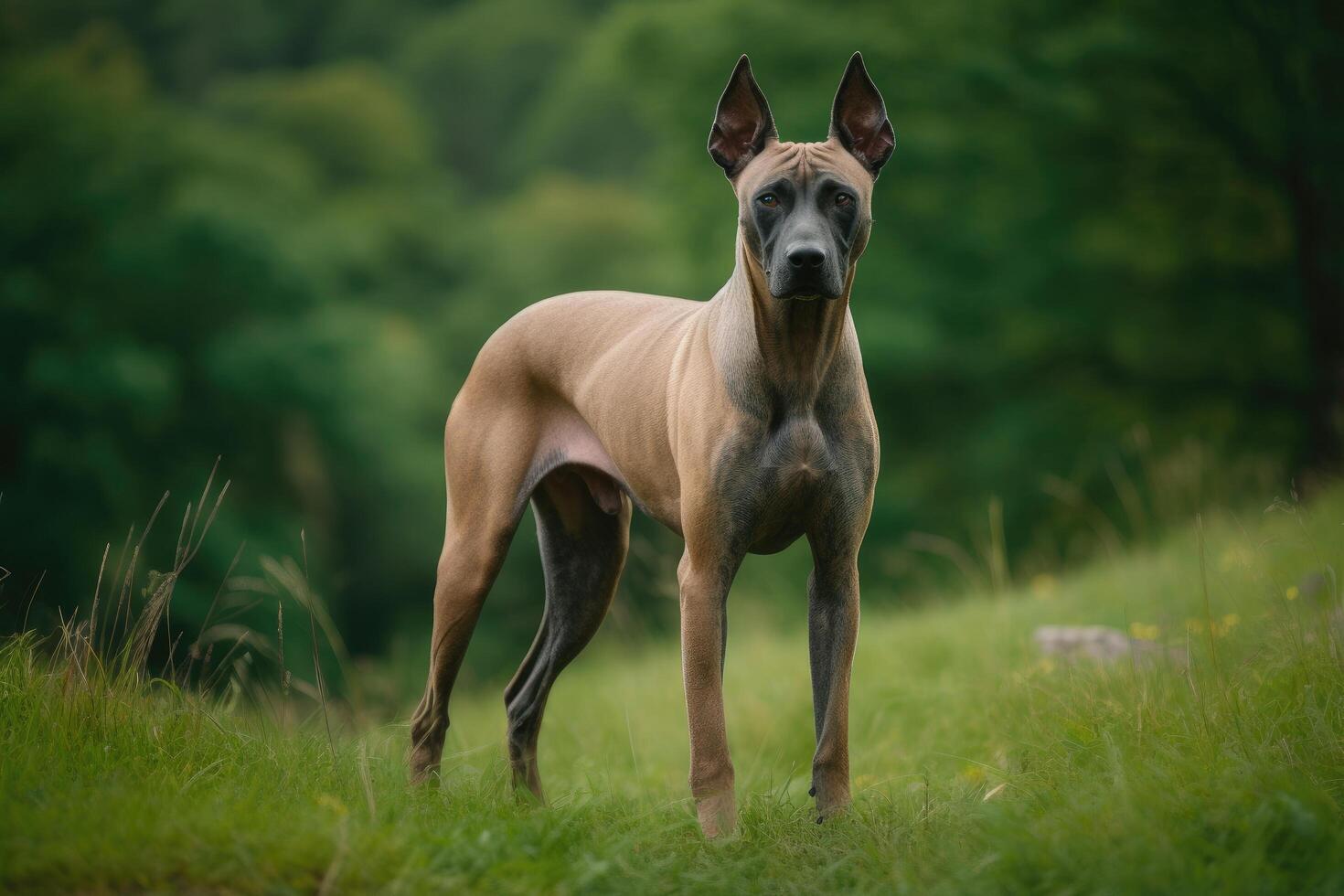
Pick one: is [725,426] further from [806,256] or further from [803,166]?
[803,166]

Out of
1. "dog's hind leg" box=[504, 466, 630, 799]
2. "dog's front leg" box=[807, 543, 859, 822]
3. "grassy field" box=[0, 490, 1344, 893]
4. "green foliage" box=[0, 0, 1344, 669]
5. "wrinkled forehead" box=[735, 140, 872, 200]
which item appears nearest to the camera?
"grassy field" box=[0, 490, 1344, 893]

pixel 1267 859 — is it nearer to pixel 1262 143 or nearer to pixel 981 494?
pixel 1262 143

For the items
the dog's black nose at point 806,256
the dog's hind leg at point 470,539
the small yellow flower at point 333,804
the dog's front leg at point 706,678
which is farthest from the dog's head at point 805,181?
the small yellow flower at point 333,804

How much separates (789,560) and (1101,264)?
517cm

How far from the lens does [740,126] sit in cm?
415

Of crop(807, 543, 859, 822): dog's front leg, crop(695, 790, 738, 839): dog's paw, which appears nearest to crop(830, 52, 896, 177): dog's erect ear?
crop(807, 543, 859, 822): dog's front leg

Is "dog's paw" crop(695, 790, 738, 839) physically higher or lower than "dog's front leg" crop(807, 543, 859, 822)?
lower

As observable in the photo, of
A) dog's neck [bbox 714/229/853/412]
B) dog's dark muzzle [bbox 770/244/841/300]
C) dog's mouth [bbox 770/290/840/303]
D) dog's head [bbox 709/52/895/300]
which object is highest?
dog's head [bbox 709/52/895/300]

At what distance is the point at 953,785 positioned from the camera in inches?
172

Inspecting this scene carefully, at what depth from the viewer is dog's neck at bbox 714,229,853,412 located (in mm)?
3875

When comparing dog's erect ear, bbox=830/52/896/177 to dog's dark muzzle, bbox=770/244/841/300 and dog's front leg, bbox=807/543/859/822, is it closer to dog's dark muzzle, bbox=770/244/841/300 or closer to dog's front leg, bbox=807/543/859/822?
dog's dark muzzle, bbox=770/244/841/300

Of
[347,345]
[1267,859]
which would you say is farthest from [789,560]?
[1267,859]

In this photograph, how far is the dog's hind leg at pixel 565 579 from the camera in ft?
16.3

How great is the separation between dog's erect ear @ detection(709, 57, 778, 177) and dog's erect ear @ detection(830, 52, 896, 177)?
0.78 ft
